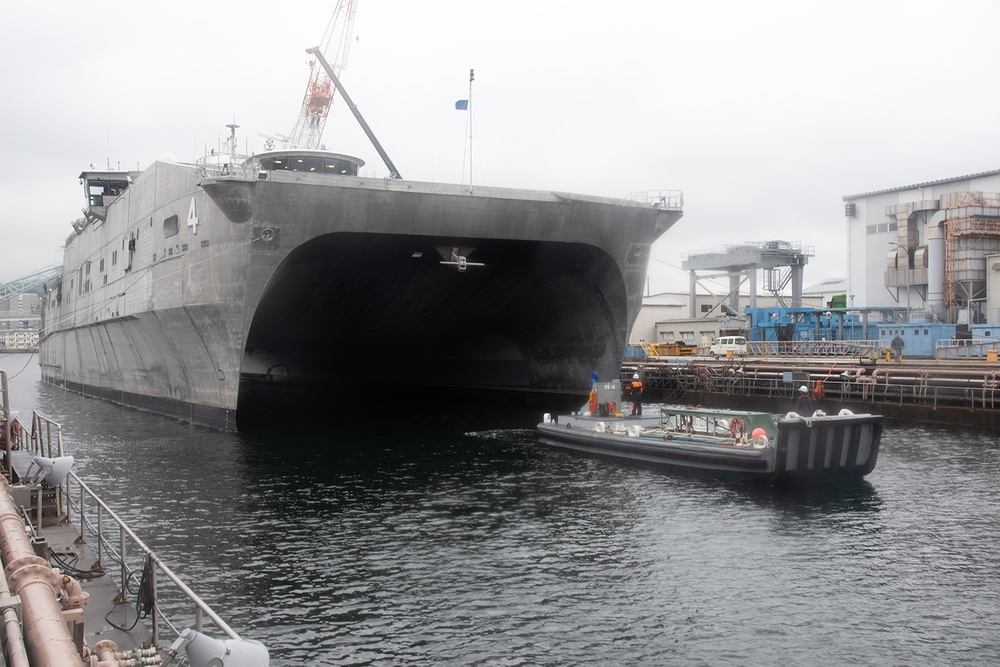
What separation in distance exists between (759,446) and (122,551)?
49.6ft

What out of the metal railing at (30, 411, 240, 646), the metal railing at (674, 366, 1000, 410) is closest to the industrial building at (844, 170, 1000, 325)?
the metal railing at (674, 366, 1000, 410)

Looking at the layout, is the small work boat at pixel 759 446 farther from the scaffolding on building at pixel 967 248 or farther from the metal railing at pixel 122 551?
the scaffolding on building at pixel 967 248

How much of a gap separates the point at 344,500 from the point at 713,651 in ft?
35.9

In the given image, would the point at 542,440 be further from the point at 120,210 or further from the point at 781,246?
the point at 781,246

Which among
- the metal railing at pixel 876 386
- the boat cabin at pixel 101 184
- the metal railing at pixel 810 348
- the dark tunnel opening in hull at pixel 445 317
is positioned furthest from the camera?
the boat cabin at pixel 101 184

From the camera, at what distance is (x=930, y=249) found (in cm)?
5488

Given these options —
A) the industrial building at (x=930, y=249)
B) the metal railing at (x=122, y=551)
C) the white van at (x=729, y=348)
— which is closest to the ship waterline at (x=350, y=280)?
the metal railing at (x=122, y=551)

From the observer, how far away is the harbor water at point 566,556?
10836 millimetres

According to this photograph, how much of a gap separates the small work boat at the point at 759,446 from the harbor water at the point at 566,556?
1.60ft

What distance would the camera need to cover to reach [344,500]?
19312mm

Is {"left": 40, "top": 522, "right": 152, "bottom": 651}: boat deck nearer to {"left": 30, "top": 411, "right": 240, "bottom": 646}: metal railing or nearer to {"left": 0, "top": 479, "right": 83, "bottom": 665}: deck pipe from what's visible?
{"left": 30, "top": 411, "right": 240, "bottom": 646}: metal railing

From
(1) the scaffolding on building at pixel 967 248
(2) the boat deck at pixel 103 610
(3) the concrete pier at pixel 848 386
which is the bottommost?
(2) the boat deck at pixel 103 610

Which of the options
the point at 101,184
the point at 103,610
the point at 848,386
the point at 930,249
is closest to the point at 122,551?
the point at 103,610

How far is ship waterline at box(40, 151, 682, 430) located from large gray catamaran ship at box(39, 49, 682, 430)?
3.0 inches
